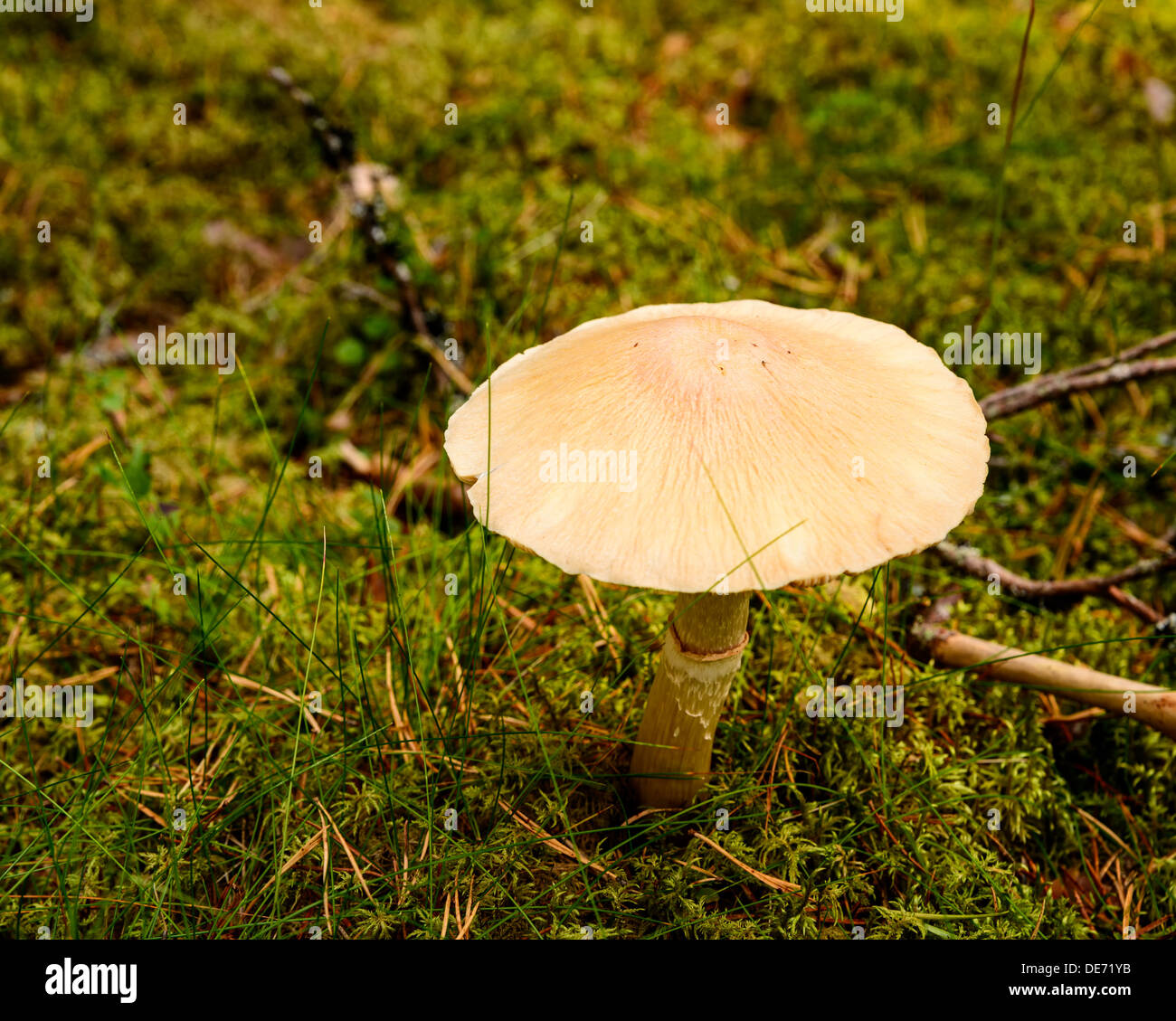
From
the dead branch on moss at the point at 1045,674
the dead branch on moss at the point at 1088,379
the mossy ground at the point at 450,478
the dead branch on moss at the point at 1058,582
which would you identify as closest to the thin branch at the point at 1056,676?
the dead branch on moss at the point at 1045,674

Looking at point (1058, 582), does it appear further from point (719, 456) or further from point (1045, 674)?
point (719, 456)

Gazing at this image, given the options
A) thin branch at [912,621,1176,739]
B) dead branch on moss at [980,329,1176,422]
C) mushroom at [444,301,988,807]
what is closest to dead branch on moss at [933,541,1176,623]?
thin branch at [912,621,1176,739]

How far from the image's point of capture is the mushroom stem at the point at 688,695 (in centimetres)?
220

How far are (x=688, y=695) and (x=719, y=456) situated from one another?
2.42 feet

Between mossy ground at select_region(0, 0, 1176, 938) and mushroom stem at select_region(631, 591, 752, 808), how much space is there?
12 centimetres

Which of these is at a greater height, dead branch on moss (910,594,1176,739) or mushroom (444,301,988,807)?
mushroom (444,301,988,807)

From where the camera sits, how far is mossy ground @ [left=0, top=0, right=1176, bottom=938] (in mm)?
2340

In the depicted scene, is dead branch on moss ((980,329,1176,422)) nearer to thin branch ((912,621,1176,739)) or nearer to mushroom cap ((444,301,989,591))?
thin branch ((912,621,1176,739))

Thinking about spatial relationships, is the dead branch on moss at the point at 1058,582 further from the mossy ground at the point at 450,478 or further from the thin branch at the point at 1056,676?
the thin branch at the point at 1056,676

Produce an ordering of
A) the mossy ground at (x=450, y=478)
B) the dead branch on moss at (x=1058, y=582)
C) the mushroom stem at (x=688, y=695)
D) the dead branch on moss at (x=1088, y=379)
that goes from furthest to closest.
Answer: the dead branch on moss at (x=1088, y=379)
the dead branch on moss at (x=1058, y=582)
the mossy ground at (x=450, y=478)
the mushroom stem at (x=688, y=695)

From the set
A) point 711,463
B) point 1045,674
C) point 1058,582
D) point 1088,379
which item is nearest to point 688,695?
point 711,463

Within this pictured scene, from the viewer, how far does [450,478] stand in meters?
3.59
